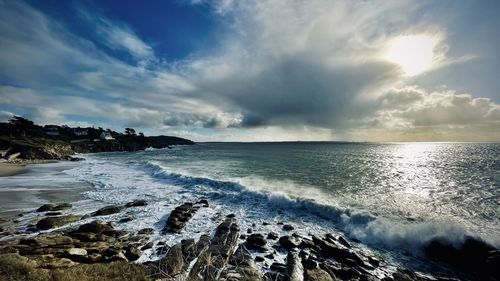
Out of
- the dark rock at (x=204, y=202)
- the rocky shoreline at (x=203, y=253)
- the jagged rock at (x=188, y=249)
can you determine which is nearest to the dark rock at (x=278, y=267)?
the rocky shoreline at (x=203, y=253)

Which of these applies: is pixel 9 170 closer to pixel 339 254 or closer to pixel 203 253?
pixel 203 253

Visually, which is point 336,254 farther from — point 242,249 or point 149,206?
point 149,206

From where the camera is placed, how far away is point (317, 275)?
891cm

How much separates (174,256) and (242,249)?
3156mm

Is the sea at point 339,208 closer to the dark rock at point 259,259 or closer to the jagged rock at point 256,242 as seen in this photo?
the jagged rock at point 256,242

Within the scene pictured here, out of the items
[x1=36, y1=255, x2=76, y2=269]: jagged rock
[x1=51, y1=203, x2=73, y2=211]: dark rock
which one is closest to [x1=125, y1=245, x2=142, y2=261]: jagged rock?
[x1=36, y1=255, x2=76, y2=269]: jagged rock

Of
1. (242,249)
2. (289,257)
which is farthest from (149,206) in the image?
(289,257)

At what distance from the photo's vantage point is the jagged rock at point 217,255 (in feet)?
27.8

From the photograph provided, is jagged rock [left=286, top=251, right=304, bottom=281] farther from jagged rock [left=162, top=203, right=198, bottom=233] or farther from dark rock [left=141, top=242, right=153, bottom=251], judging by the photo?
dark rock [left=141, top=242, right=153, bottom=251]

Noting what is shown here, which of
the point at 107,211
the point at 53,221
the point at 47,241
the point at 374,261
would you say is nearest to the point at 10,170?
the point at 107,211

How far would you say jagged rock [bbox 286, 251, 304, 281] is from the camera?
876cm

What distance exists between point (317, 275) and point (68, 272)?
28.8 feet

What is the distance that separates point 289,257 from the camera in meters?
10.3

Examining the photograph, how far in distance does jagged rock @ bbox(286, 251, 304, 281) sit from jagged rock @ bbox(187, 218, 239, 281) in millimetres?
2663
